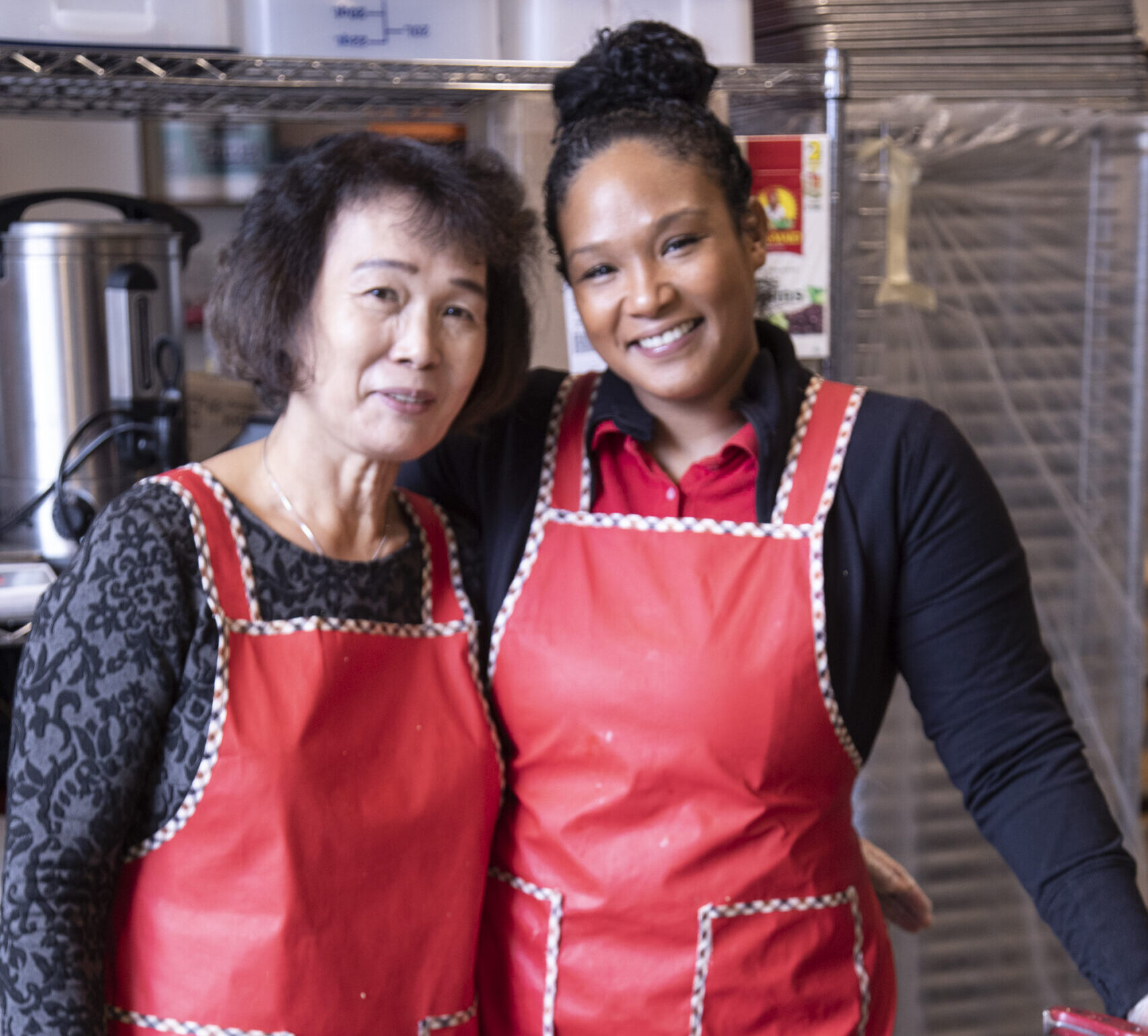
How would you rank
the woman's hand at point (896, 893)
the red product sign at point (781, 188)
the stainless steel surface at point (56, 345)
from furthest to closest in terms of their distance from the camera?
1. the red product sign at point (781, 188)
2. the stainless steel surface at point (56, 345)
3. the woman's hand at point (896, 893)

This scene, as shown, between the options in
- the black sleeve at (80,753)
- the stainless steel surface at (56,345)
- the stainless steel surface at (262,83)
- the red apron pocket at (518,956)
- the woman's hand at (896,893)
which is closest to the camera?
the black sleeve at (80,753)

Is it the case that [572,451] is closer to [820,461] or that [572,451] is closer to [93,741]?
[820,461]

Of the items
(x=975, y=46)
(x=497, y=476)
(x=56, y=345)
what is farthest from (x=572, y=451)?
(x=975, y=46)

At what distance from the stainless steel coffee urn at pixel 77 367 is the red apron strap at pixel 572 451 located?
0.69m

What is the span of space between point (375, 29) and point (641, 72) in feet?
2.02

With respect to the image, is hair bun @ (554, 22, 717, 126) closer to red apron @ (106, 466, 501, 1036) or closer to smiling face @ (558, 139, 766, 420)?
smiling face @ (558, 139, 766, 420)

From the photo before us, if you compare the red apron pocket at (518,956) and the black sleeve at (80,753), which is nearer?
the black sleeve at (80,753)

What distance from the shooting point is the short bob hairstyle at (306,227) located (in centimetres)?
111

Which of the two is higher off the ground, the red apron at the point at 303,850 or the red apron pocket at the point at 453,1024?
the red apron at the point at 303,850

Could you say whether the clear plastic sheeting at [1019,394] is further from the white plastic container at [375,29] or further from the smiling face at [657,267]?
the smiling face at [657,267]

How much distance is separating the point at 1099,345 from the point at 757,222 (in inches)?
46.0

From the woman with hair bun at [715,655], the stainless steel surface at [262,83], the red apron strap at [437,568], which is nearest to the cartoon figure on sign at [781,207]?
the stainless steel surface at [262,83]

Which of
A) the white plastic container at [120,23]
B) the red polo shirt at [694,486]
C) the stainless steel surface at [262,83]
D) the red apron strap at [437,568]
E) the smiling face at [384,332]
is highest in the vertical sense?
the white plastic container at [120,23]

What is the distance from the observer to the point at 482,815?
3.91ft
